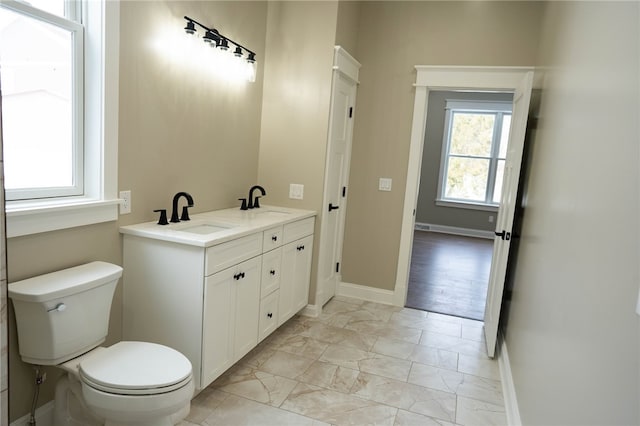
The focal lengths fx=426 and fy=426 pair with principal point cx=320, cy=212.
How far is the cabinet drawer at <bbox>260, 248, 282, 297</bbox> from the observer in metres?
2.73

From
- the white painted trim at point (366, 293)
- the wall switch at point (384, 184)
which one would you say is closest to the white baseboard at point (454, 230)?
the white painted trim at point (366, 293)

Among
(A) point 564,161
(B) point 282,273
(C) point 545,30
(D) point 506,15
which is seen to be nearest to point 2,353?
(B) point 282,273

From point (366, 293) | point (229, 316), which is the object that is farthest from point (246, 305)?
point (366, 293)

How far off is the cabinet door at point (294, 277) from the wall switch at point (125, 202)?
1.09 metres

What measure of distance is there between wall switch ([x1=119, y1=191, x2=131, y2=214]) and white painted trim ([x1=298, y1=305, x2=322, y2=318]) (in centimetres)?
185

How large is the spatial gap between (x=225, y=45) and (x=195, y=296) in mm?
1572

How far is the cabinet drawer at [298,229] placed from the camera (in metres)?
3.03

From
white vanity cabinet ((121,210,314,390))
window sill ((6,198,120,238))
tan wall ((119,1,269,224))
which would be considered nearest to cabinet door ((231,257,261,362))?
white vanity cabinet ((121,210,314,390))

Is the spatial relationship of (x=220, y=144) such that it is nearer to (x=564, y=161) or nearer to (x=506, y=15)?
(x=564, y=161)

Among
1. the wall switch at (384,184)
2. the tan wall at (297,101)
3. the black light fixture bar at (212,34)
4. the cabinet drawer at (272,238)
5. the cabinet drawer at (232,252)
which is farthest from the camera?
the wall switch at (384,184)

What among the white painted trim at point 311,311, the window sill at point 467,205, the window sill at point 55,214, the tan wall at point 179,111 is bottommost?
the white painted trim at point 311,311

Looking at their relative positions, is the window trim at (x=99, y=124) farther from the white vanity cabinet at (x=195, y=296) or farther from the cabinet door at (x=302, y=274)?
the cabinet door at (x=302, y=274)

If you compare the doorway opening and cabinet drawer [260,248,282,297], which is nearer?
cabinet drawer [260,248,282,297]

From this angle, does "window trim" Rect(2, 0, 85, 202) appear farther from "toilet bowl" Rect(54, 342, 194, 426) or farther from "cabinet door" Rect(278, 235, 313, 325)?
"cabinet door" Rect(278, 235, 313, 325)
